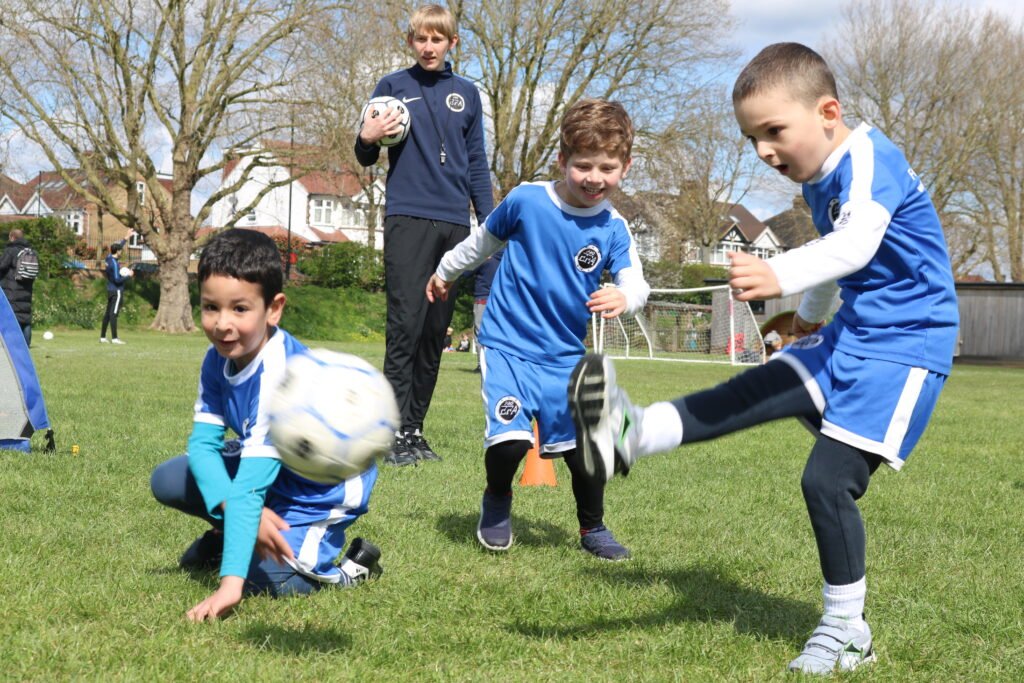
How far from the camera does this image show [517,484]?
5.82 meters

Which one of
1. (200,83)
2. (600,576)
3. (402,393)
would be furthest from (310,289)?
(600,576)

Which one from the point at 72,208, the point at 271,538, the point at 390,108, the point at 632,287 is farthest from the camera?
the point at 72,208

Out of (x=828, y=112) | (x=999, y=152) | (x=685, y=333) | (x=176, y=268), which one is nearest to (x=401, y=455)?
(x=828, y=112)

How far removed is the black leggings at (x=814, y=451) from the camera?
279 cm

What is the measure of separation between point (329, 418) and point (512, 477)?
5.48 ft

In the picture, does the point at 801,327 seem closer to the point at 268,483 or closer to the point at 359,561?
the point at 359,561

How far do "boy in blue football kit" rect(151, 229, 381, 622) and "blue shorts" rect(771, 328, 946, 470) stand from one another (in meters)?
1.56

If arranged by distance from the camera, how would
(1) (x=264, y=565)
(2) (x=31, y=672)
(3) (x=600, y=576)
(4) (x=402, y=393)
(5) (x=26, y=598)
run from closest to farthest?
(2) (x=31, y=672) → (5) (x=26, y=598) → (1) (x=264, y=565) → (3) (x=600, y=576) → (4) (x=402, y=393)

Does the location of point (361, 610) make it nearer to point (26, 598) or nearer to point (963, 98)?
point (26, 598)

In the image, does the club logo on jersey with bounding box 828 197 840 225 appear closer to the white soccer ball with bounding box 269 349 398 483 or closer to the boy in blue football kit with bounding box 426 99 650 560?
the boy in blue football kit with bounding box 426 99 650 560

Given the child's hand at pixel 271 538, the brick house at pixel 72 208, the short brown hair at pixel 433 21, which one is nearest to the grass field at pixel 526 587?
the child's hand at pixel 271 538

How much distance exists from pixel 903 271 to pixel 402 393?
3994 mm

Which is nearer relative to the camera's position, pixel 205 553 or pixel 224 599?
pixel 224 599

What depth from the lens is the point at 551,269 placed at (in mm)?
4148
